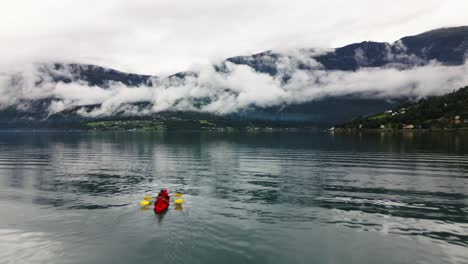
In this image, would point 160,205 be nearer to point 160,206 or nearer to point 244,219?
point 160,206

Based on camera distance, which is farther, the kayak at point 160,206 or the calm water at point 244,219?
the kayak at point 160,206

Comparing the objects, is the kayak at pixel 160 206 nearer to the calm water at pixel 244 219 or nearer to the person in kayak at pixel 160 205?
the person in kayak at pixel 160 205

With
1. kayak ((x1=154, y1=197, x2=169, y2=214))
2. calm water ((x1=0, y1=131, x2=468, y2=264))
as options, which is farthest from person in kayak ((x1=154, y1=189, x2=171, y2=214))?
calm water ((x1=0, y1=131, x2=468, y2=264))

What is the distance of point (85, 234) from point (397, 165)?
217 feet

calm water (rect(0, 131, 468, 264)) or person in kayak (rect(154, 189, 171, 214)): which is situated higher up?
person in kayak (rect(154, 189, 171, 214))

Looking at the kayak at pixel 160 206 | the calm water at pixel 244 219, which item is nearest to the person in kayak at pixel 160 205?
the kayak at pixel 160 206

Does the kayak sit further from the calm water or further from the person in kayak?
the calm water

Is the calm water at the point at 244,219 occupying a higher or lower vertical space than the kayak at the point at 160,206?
lower

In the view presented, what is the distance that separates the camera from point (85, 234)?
29438 millimetres

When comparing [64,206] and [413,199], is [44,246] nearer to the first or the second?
[64,206]

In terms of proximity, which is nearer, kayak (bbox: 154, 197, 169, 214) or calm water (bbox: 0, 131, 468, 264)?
calm water (bbox: 0, 131, 468, 264)

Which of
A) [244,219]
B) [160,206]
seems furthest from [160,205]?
[244,219]

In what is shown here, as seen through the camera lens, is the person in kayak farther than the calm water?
Yes

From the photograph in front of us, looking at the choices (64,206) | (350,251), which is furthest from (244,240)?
(64,206)
